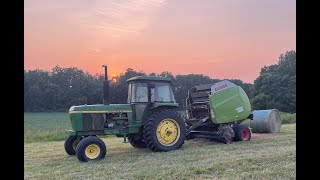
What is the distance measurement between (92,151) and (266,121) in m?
4.85

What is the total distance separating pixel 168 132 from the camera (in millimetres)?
6469

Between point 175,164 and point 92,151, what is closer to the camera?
point 175,164

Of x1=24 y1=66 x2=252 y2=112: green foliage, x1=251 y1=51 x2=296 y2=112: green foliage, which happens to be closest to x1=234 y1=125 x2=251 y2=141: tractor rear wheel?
x1=251 y1=51 x2=296 y2=112: green foliage

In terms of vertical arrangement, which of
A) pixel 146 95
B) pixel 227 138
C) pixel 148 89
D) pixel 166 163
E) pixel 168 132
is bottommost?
pixel 166 163

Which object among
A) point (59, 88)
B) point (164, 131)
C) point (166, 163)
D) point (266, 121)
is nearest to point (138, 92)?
point (164, 131)

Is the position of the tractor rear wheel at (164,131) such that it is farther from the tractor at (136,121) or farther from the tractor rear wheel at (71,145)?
the tractor rear wheel at (71,145)

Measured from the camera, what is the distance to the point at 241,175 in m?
4.02

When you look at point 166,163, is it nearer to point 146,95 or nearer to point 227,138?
point 146,95

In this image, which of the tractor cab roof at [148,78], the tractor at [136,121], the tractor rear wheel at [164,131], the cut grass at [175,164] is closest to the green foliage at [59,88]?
the tractor at [136,121]

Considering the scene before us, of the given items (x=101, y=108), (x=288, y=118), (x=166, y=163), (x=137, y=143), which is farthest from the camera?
→ (x=288, y=118)

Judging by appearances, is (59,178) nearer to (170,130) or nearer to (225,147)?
(170,130)

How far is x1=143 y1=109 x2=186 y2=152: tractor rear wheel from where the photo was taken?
20.5 feet
